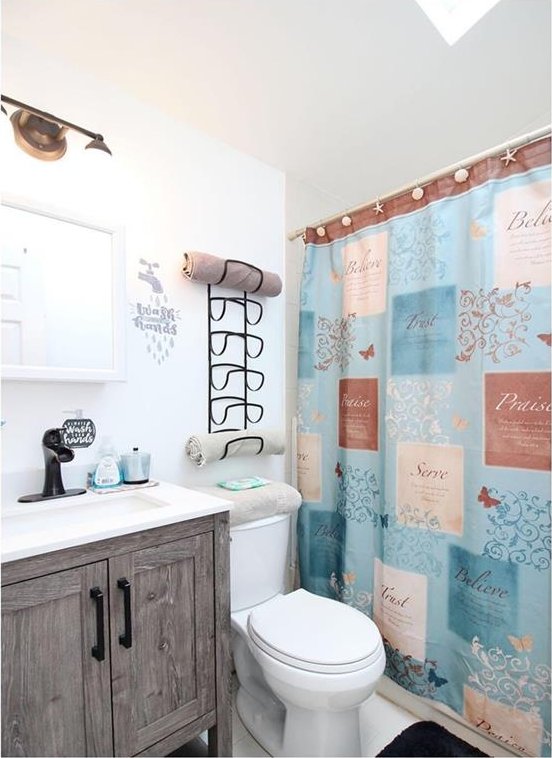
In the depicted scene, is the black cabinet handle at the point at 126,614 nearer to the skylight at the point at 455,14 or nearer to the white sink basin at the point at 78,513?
the white sink basin at the point at 78,513

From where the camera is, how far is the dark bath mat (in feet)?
4.38

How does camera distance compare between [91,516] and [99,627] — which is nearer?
[99,627]

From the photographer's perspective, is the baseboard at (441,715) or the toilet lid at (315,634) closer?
the toilet lid at (315,634)

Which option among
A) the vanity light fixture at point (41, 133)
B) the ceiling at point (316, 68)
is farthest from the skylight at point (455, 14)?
the vanity light fixture at point (41, 133)

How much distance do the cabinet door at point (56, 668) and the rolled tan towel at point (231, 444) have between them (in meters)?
0.67

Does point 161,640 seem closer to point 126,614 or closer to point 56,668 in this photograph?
point 126,614

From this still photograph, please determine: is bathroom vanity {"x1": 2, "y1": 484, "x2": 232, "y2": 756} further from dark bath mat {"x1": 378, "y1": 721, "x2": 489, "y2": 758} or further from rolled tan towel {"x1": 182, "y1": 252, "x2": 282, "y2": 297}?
rolled tan towel {"x1": 182, "y1": 252, "x2": 282, "y2": 297}

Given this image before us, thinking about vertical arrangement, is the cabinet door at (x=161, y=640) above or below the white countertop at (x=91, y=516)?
below

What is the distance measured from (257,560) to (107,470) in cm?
66

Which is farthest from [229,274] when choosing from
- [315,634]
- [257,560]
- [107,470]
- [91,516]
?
[315,634]

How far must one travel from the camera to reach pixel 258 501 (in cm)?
154

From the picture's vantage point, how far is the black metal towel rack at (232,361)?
1.77 meters

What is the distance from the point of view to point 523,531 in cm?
129

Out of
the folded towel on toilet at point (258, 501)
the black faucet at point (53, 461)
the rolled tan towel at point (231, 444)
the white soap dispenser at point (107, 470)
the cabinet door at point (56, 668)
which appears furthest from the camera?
the rolled tan towel at point (231, 444)
